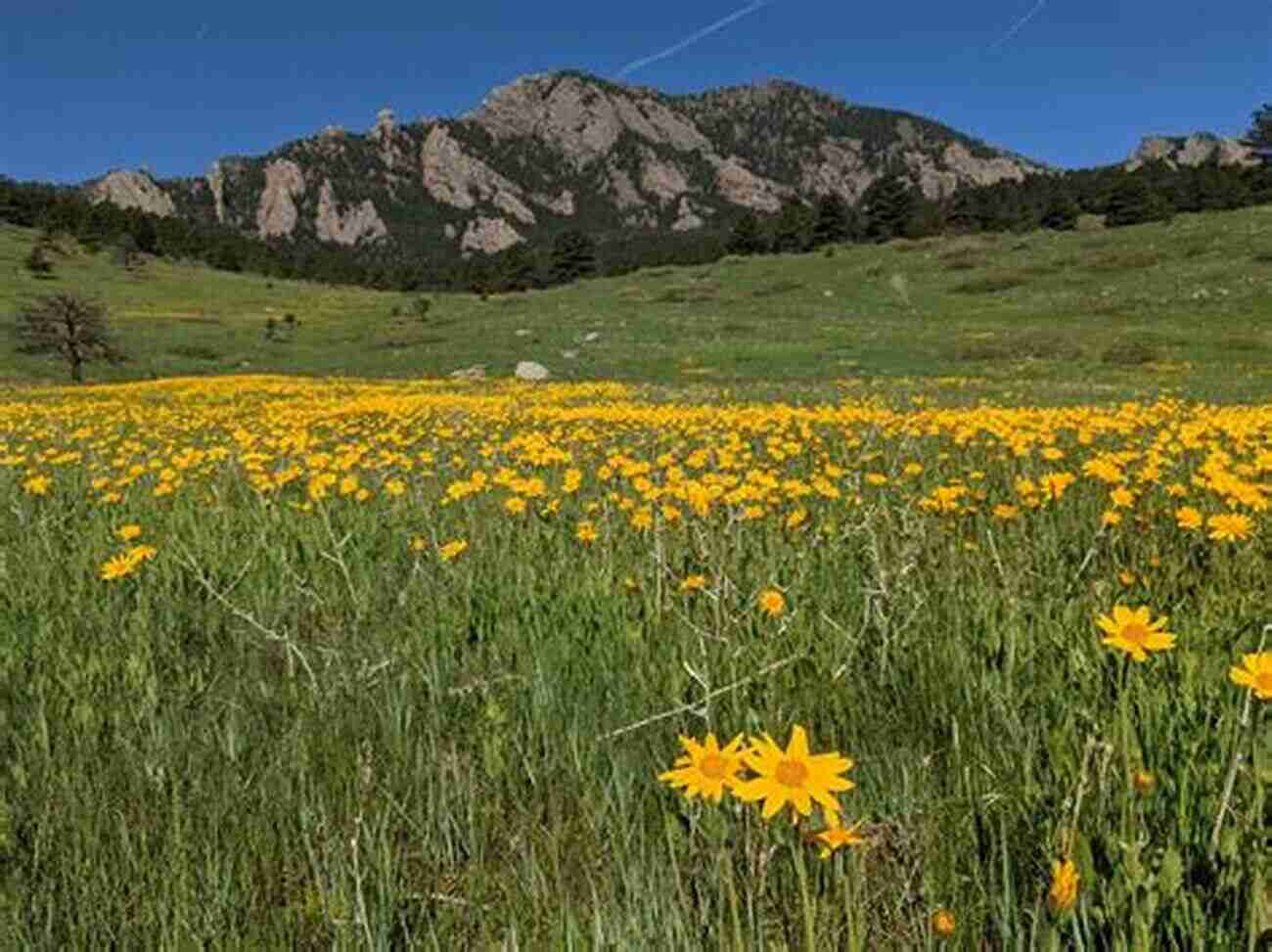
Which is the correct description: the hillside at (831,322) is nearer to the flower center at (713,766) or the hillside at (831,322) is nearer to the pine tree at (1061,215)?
the pine tree at (1061,215)

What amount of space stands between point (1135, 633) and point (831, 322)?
1801 inches

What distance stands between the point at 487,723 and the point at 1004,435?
569 centimetres

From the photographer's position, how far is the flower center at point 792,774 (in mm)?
1208

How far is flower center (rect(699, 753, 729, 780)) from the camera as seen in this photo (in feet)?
4.25

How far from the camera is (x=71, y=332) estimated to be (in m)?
40.0

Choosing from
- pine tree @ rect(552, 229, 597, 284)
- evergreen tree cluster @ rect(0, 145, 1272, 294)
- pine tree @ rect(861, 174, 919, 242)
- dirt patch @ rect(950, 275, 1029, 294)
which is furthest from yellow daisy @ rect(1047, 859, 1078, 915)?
pine tree @ rect(552, 229, 597, 284)

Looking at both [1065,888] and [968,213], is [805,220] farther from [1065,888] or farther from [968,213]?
[1065,888]

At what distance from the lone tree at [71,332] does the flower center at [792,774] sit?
44.0 meters

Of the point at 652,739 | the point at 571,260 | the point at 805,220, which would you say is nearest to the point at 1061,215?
the point at 805,220

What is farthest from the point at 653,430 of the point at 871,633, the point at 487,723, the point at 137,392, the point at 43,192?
the point at 43,192

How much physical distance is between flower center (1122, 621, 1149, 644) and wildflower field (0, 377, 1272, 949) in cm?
2

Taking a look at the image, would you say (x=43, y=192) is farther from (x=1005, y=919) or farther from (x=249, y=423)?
(x=1005, y=919)

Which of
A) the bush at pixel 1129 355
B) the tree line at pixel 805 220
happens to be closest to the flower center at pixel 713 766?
the bush at pixel 1129 355

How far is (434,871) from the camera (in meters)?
2.00
